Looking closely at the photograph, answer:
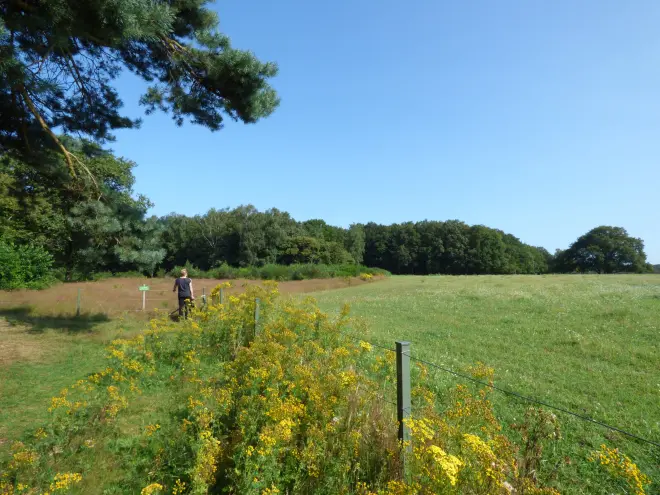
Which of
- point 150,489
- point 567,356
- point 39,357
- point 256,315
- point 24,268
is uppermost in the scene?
point 24,268

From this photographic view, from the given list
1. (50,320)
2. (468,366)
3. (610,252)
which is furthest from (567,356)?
(610,252)

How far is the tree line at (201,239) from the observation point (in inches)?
300

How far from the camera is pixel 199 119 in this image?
6.80 m

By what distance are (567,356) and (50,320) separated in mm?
13553

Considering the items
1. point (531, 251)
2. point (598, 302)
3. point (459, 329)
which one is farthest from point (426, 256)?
point (459, 329)

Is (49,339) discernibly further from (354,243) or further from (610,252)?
(610,252)

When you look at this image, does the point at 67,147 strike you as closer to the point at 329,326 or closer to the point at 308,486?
the point at 329,326

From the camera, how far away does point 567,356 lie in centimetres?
749

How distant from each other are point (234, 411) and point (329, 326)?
7.82 ft

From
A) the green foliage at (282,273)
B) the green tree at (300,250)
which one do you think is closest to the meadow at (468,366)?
the green foliage at (282,273)

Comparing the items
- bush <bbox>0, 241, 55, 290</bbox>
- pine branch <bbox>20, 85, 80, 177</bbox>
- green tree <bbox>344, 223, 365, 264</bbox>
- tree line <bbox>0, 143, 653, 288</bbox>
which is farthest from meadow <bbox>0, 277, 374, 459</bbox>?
green tree <bbox>344, 223, 365, 264</bbox>

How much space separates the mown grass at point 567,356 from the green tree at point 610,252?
66622 millimetres

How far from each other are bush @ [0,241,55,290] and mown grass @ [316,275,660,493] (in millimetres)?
16694

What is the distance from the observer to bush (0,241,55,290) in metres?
17.8
